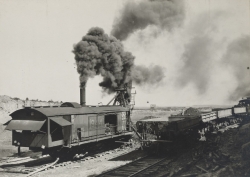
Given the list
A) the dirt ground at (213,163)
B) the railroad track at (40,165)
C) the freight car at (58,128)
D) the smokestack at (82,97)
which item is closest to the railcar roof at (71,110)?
the freight car at (58,128)

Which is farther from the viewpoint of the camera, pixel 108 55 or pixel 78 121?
pixel 108 55

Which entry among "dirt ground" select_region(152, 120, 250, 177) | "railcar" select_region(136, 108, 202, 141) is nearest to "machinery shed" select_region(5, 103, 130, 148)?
"railcar" select_region(136, 108, 202, 141)

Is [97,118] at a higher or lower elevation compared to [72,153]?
higher

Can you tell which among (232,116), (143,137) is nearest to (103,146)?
(143,137)

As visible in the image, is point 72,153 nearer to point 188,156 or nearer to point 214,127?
point 188,156

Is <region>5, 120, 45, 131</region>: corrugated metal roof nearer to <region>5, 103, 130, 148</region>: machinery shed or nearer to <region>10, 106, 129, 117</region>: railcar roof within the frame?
<region>5, 103, 130, 148</region>: machinery shed

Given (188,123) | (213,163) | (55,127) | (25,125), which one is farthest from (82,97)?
(213,163)

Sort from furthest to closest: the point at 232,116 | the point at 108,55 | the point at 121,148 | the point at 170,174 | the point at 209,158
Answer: the point at 232,116
the point at 108,55
the point at 121,148
the point at 209,158
the point at 170,174
